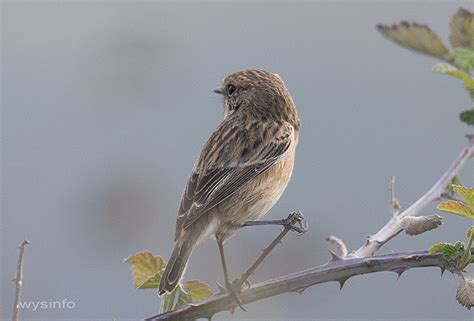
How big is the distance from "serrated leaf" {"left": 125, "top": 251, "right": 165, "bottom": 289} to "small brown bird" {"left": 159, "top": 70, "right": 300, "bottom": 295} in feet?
3.07

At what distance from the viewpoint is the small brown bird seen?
3.37 metres

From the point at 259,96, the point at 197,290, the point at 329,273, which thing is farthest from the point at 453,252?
the point at 259,96

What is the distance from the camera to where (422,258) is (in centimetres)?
173

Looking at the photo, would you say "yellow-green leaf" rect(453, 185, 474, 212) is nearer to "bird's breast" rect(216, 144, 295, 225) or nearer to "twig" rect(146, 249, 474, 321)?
"twig" rect(146, 249, 474, 321)

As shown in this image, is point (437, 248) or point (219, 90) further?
point (219, 90)

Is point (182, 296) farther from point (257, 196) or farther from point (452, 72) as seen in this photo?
point (257, 196)

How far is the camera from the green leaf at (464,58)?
78.2 inches

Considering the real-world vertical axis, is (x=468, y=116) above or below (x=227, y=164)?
below

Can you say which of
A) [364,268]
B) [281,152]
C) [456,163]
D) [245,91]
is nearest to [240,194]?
[281,152]

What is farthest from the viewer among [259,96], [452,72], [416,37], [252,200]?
[259,96]

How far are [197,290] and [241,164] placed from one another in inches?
65.3

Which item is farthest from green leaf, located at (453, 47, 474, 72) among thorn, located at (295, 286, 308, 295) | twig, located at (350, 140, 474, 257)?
thorn, located at (295, 286, 308, 295)

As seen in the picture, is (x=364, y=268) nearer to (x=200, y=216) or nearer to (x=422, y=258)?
(x=422, y=258)

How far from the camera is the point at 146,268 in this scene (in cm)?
208
